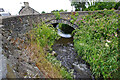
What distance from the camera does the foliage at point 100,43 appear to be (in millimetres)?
4074

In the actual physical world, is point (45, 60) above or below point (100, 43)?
below

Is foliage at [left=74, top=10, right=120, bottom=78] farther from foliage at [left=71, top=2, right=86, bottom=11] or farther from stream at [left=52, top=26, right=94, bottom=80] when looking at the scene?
foliage at [left=71, top=2, right=86, bottom=11]

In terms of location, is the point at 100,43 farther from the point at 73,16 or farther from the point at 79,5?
the point at 79,5

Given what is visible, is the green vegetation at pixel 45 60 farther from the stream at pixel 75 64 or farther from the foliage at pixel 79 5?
the foliage at pixel 79 5

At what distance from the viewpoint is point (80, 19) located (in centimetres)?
676

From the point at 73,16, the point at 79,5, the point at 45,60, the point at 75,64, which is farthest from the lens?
the point at 79,5

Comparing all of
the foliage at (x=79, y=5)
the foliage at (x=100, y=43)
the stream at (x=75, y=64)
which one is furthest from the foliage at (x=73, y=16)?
the foliage at (x=79, y=5)

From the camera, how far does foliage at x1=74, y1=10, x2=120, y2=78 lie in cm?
407

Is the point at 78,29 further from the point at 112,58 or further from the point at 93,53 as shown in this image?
the point at 112,58

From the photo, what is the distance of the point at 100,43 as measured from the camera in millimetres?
5027

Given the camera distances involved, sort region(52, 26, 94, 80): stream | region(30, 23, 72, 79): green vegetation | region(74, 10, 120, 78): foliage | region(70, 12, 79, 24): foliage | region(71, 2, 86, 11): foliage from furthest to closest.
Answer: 1. region(71, 2, 86, 11): foliage
2. region(70, 12, 79, 24): foliage
3. region(52, 26, 94, 80): stream
4. region(74, 10, 120, 78): foliage
5. region(30, 23, 72, 79): green vegetation

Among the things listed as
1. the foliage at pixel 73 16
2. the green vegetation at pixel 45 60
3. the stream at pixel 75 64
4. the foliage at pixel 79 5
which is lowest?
the stream at pixel 75 64

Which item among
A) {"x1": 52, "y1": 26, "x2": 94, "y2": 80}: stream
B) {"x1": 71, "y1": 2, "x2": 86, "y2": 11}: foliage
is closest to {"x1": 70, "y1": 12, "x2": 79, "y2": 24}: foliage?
{"x1": 52, "y1": 26, "x2": 94, "y2": 80}: stream

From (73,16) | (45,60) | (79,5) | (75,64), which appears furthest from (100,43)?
(79,5)
